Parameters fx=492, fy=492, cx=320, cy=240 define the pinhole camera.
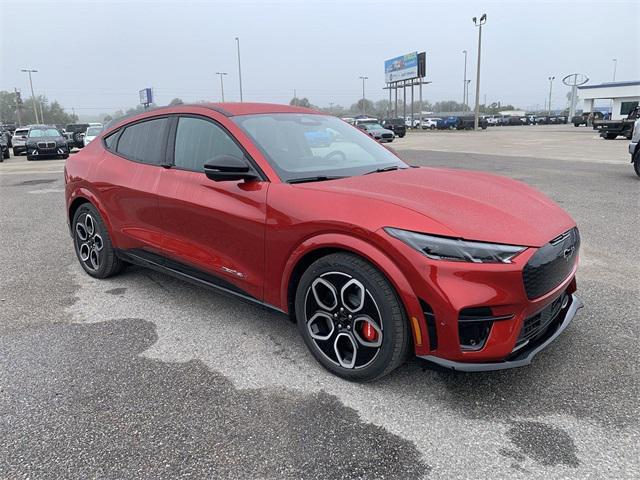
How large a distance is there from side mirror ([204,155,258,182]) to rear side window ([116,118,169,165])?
106cm

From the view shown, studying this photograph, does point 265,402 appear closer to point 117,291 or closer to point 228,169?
point 228,169

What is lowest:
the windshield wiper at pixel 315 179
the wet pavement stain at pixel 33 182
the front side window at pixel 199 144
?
the wet pavement stain at pixel 33 182

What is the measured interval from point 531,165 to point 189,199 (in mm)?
13748

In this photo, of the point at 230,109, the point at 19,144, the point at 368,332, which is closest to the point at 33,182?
the point at 230,109

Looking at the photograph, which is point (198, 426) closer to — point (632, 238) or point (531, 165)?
point (632, 238)

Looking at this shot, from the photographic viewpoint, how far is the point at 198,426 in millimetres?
2566

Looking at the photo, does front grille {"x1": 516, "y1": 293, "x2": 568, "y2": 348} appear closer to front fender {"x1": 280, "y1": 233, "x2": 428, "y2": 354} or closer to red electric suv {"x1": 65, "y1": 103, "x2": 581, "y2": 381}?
red electric suv {"x1": 65, "y1": 103, "x2": 581, "y2": 381}

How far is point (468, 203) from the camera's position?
2838 mm

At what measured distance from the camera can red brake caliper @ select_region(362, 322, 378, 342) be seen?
2740 mm

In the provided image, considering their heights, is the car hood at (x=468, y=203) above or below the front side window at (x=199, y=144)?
below

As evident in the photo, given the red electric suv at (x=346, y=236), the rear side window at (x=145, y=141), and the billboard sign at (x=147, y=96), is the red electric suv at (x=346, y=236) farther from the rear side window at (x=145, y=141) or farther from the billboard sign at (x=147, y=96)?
the billboard sign at (x=147, y=96)

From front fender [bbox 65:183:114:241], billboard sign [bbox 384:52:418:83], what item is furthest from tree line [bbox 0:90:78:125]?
front fender [bbox 65:183:114:241]

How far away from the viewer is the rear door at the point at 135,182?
13.1 ft

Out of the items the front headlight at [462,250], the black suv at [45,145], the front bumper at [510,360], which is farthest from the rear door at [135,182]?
the black suv at [45,145]
